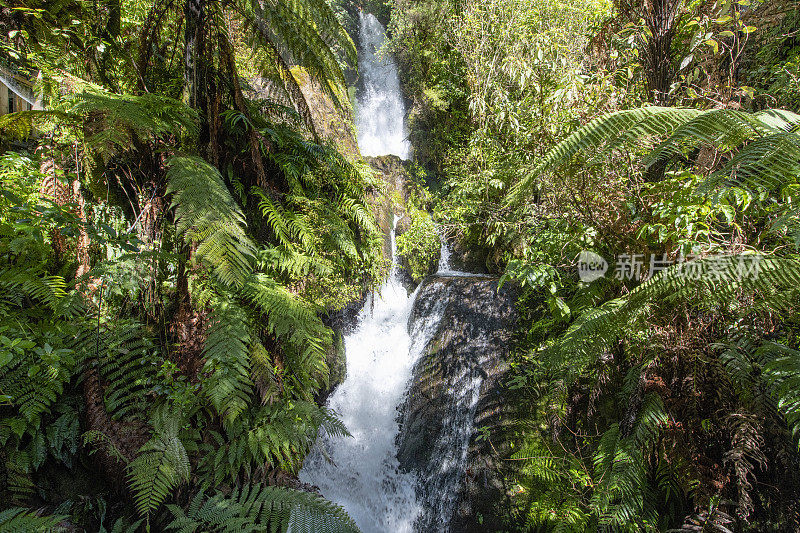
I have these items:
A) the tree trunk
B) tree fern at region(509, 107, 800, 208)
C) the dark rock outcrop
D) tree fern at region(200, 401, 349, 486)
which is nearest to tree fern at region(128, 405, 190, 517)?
tree fern at region(200, 401, 349, 486)

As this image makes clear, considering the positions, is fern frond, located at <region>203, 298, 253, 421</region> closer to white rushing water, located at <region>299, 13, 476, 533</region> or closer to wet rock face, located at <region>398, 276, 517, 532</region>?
white rushing water, located at <region>299, 13, 476, 533</region>

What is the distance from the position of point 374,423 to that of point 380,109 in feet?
26.0

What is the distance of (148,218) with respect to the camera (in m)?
2.39

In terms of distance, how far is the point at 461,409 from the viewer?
3.83 m

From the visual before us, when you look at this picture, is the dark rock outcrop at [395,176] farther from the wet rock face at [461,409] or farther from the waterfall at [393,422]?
the wet rock face at [461,409]

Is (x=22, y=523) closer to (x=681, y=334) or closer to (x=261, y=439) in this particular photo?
(x=261, y=439)

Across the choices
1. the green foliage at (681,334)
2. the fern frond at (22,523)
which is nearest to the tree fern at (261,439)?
the fern frond at (22,523)

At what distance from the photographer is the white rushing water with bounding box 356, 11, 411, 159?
8.86 metres

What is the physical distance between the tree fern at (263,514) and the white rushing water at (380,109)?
765 centimetres

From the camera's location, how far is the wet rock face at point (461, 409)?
3.30m

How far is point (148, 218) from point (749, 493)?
12.4 feet

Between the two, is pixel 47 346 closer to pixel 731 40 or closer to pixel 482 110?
pixel 731 40

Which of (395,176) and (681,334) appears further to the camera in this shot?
(395,176)

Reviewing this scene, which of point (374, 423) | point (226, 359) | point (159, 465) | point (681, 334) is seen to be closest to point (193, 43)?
point (226, 359)
